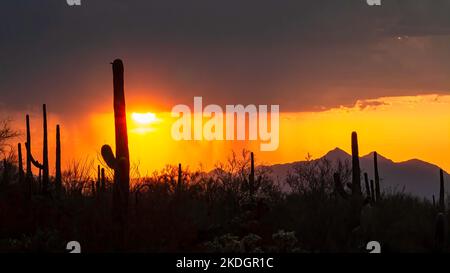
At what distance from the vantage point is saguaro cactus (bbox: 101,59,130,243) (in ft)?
60.8

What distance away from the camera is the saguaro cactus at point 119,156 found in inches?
730

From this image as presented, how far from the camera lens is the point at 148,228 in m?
18.5

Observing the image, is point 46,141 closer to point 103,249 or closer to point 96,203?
point 96,203

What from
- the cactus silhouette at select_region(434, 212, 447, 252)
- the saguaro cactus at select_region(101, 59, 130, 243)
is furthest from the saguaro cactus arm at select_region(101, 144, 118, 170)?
the cactus silhouette at select_region(434, 212, 447, 252)

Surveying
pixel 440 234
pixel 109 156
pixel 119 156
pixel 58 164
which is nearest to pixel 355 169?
pixel 440 234

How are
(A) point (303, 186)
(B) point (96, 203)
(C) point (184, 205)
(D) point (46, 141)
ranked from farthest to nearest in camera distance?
(A) point (303, 186) < (D) point (46, 141) < (C) point (184, 205) < (B) point (96, 203)

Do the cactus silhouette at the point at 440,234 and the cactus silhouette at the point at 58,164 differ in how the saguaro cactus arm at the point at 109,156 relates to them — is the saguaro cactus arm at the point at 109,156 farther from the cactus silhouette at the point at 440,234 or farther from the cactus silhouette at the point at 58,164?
the cactus silhouette at the point at 58,164

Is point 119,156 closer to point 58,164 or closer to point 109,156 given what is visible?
point 109,156

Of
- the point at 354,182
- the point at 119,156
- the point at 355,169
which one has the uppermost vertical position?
the point at 119,156

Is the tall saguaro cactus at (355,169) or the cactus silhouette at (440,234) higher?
the tall saguaro cactus at (355,169)

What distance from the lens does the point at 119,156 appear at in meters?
19.6

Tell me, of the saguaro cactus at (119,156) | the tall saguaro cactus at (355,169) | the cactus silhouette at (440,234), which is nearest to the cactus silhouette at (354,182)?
the tall saguaro cactus at (355,169)
